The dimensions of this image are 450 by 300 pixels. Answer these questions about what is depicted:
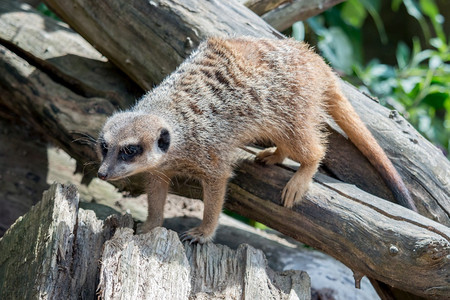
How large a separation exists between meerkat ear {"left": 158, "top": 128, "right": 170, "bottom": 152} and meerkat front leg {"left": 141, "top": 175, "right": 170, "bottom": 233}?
0.28 metres

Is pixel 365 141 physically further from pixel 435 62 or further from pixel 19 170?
pixel 435 62

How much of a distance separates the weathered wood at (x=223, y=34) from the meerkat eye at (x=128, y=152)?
2.88 feet

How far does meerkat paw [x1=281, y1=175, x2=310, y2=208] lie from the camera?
9.02 feet

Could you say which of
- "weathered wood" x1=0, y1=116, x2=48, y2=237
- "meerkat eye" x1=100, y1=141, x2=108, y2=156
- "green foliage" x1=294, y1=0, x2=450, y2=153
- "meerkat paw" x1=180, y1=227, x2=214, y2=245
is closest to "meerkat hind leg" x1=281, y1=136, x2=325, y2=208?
"meerkat paw" x1=180, y1=227, x2=214, y2=245

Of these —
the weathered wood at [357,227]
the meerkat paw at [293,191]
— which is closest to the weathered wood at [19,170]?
the weathered wood at [357,227]

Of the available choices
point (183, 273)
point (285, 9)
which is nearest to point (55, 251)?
point (183, 273)

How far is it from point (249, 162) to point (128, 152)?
2.52 feet

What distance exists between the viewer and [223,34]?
125 inches

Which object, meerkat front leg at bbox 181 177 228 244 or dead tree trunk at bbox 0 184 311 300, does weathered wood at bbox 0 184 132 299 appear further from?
meerkat front leg at bbox 181 177 228 244

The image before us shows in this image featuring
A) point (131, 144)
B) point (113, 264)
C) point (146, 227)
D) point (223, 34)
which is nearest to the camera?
point (113, 264)

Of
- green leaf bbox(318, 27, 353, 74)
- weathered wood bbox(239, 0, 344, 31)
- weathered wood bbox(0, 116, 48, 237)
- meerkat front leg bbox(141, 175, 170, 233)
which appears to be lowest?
weathered wood bbox(0, 116, 48, 237)

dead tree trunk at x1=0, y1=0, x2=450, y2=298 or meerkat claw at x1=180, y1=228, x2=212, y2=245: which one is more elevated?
dead tree trunk at x1=0, y1=0, x2=450, y2=298

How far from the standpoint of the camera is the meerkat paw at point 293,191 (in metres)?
2.75

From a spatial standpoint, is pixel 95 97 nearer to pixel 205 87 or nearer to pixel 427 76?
pixel 205 87
